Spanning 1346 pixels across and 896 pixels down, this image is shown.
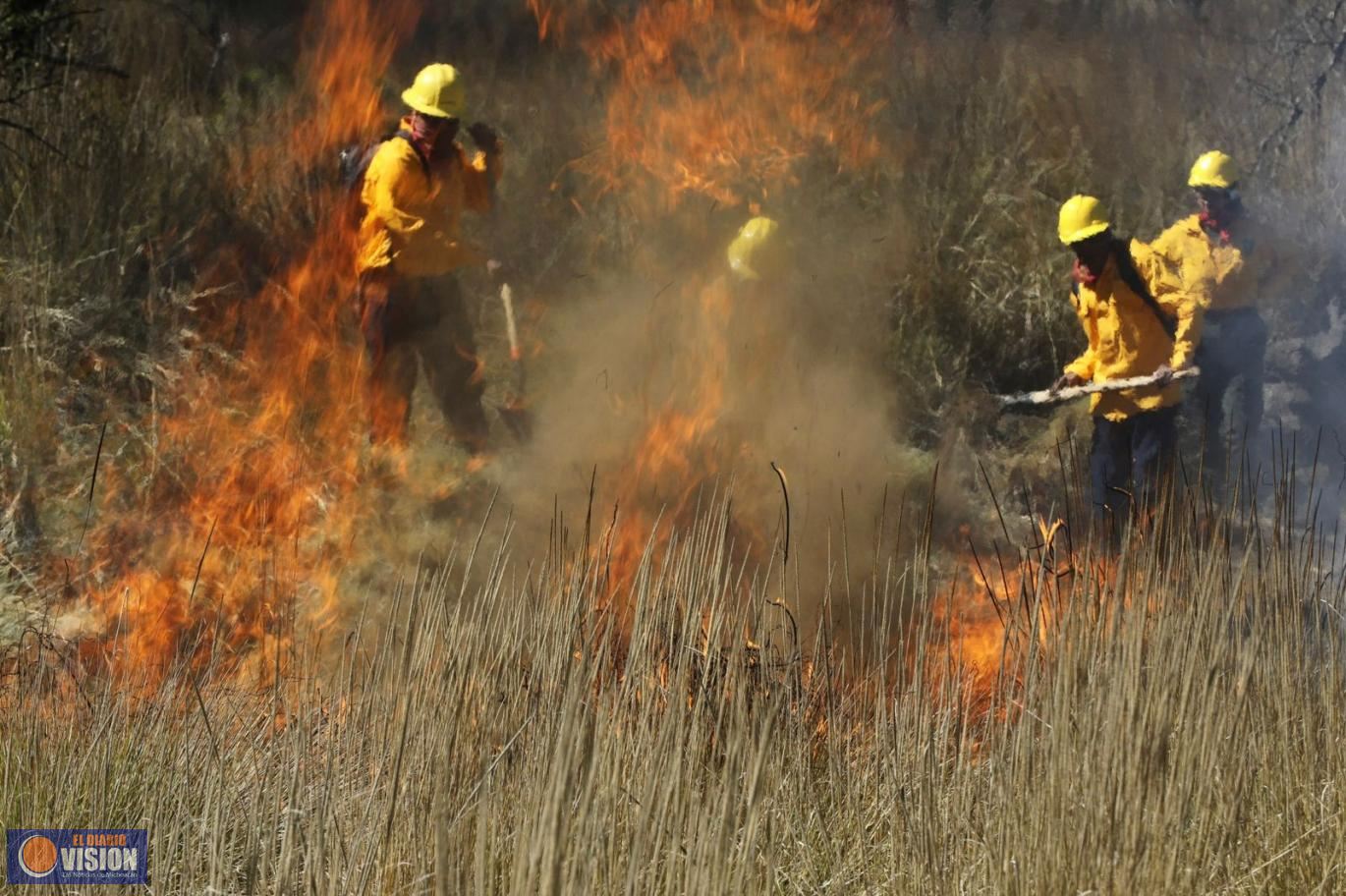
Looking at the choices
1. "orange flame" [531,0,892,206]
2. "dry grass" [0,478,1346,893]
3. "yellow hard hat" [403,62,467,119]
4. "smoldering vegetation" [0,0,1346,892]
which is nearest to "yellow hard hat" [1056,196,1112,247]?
"smoldering vegetation" [0,0,1346,892]

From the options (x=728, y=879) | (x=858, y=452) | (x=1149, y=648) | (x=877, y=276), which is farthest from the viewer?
(x=877, y=276)

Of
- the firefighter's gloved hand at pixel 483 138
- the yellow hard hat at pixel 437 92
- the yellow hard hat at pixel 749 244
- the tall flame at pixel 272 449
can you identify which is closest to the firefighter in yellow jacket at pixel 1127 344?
the yellow hard hat at pixel 749 244

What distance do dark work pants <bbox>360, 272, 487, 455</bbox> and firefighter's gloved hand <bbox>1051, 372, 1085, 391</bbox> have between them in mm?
3284

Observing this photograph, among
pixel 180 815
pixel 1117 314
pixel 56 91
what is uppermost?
pixel 56 91

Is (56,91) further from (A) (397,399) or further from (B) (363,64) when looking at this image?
(A) (397,399)

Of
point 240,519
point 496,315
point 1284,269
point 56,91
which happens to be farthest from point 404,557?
point 1284,269

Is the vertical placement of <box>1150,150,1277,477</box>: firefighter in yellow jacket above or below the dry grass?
above

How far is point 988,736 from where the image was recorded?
12.4 feet

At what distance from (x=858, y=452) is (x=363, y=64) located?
408 centimetres

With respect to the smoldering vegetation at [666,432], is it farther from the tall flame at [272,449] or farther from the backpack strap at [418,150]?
the backpack strap at [418,150]

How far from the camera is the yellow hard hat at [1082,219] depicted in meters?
7.88

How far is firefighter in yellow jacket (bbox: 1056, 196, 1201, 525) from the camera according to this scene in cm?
765

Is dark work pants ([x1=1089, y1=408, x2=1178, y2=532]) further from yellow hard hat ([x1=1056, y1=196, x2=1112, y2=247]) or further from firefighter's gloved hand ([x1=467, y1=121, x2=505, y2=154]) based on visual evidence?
firefighter's gloved hand ([x1=467, y1=121, x2=505, y2=154])

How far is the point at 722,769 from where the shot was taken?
3.68m
